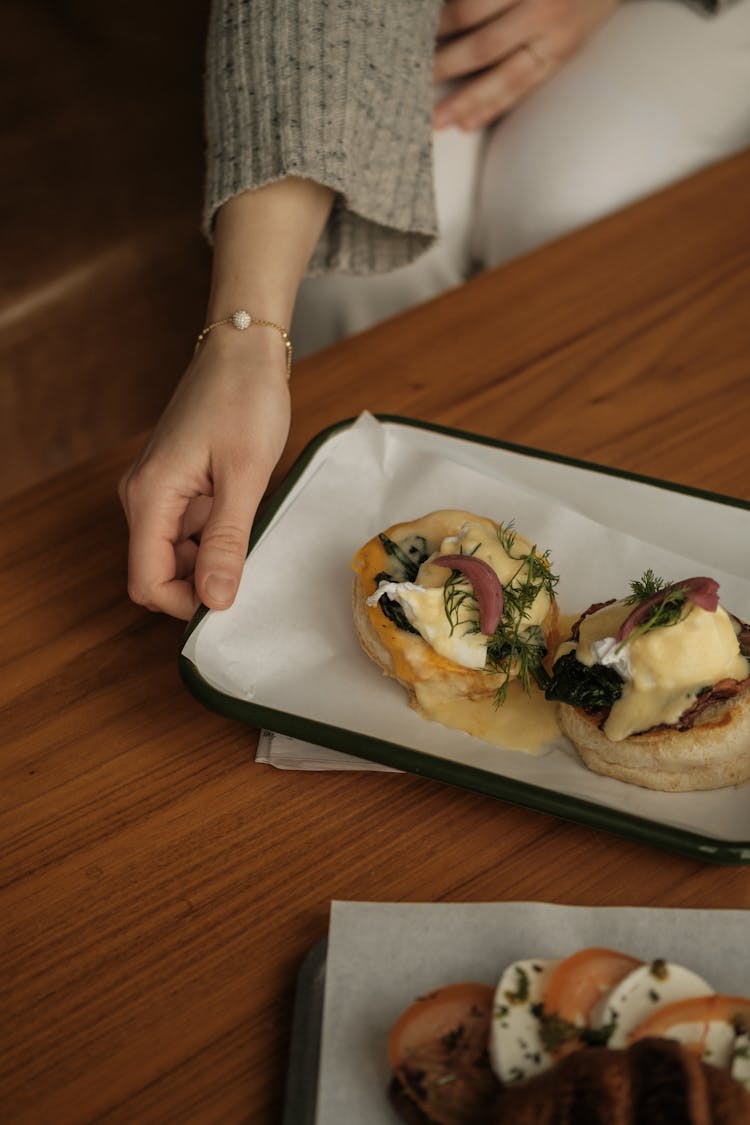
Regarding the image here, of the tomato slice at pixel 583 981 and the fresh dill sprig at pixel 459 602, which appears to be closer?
the tomato slice at pixel 583 981

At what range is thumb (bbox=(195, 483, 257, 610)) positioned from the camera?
1.10 metres

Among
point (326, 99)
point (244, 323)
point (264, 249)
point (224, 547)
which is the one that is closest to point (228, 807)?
point (224, 547)

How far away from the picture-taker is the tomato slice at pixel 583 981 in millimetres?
779

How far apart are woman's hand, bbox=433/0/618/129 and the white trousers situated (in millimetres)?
29

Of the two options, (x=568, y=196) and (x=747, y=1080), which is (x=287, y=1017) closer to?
(x=747, y=1080)

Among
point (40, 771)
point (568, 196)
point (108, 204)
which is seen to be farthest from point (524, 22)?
point (40, 771)

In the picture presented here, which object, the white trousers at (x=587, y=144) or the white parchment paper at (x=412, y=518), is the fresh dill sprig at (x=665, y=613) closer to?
the white parchment paper at (x=412, y=518)

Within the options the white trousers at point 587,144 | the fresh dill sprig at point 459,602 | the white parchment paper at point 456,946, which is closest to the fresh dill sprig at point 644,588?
the fresh dill sprig at point 459,602

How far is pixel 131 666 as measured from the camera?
3.84ft

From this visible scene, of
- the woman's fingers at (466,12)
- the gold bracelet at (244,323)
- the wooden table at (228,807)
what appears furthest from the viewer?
the woman's fingers at (466,12)

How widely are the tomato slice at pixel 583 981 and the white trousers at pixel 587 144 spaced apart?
1227 mm

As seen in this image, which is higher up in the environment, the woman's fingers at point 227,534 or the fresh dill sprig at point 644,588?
the fresh dill sprig at point 644,588

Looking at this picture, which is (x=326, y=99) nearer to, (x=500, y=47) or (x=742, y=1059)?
(x=500, y=47)

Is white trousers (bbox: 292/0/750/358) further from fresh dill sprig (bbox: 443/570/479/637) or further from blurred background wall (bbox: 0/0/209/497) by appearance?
fresh dill sprig (bbox: 443/570/479/637)
